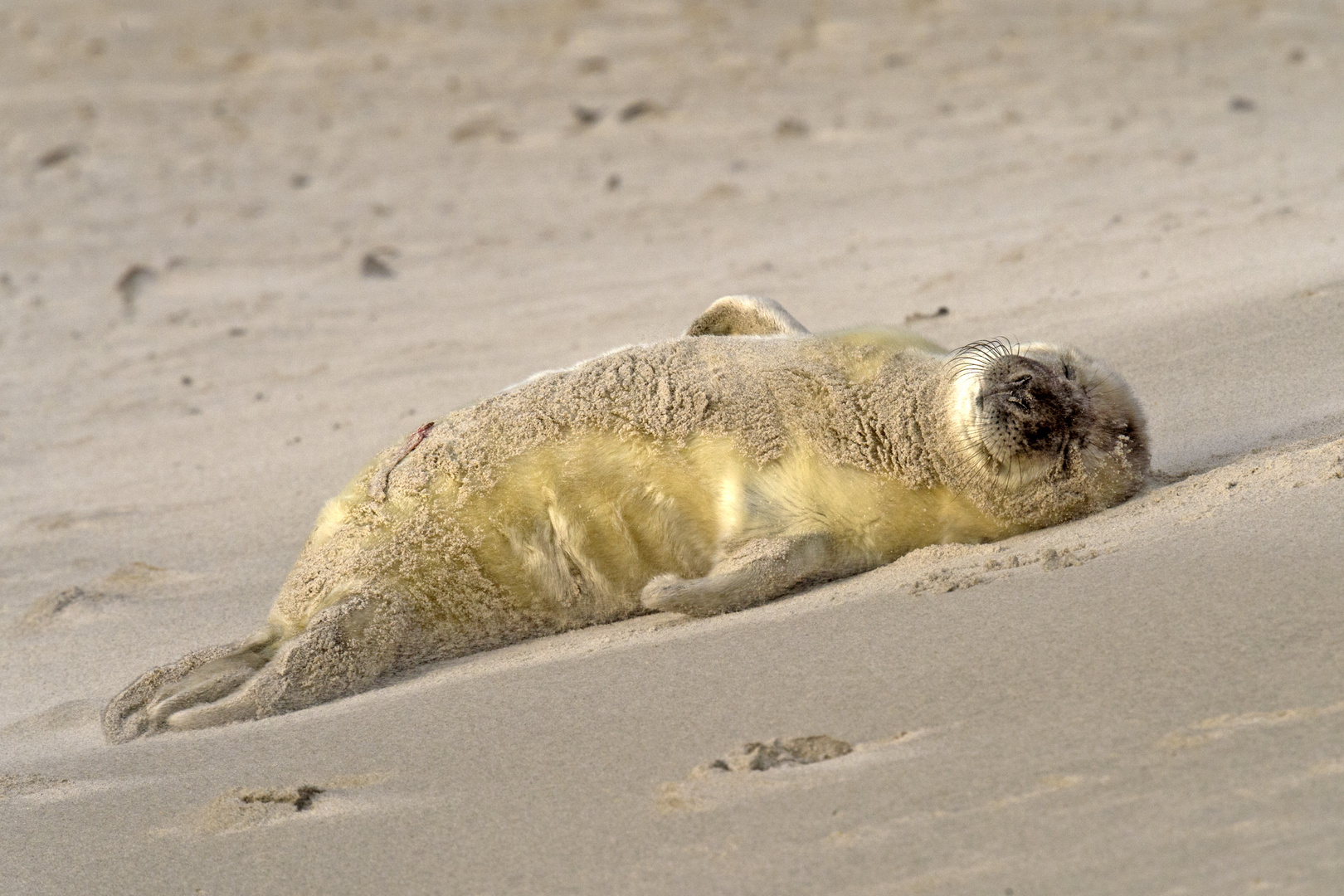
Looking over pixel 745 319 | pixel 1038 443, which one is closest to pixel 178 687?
pixel 745 319

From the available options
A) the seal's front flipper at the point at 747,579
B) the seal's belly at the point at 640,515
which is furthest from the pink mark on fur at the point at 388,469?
the seal's front flipper at the point at 747,579

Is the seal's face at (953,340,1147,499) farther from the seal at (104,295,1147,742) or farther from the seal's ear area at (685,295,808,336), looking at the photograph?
the seal's ear area at (685,295,808,336)

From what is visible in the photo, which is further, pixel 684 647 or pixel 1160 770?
pixel 684 647

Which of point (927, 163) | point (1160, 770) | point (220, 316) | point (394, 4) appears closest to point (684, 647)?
point (1160, 770)

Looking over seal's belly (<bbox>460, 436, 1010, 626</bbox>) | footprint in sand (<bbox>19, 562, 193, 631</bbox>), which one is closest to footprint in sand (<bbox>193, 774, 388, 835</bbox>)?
seal's belly (<bbox>460, 436, 1010, 626</bbox>)

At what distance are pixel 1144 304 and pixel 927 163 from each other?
4402 mm

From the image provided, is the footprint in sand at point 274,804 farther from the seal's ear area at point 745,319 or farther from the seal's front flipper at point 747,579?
the seal's ear area at point 745,319

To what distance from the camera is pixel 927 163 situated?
9797 mm

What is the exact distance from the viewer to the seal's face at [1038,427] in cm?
355

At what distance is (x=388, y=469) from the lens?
12.4 feet

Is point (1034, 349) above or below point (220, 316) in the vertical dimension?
below

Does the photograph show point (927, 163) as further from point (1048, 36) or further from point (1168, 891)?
point (1168, 891)

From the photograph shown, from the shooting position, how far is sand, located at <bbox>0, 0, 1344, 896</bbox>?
7.75 feet

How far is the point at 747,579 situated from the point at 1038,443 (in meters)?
0.79
